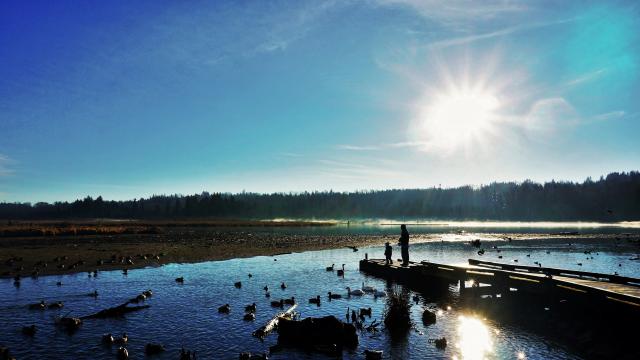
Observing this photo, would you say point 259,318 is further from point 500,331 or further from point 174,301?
point 500,331

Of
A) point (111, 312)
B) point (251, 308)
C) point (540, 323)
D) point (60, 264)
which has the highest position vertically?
A: point (60, 264)

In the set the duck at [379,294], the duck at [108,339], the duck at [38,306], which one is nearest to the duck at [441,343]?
the duck at [379,294]

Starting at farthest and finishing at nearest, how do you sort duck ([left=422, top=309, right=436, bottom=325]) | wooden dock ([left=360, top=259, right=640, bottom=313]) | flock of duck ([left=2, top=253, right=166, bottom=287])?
flock of duck ([left=2, top=253, right=166, bottom=287]) < duck ([left=422, top=309, right=436, bottom=325]) < wooden dock ([left=360, top=259, right=640, bottom=313])

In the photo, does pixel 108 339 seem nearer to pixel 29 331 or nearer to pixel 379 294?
pixel 29 331

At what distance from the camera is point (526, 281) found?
27.7 m

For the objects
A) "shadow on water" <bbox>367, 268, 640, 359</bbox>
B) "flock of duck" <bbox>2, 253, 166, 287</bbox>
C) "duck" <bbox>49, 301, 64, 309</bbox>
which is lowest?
"shadow on water" <bbox>367, 268, 640, 359</bbox>

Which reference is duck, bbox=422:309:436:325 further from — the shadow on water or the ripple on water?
the shadow on water

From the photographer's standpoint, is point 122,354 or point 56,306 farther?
point 56,306

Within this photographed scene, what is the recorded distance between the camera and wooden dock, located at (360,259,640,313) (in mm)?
22125

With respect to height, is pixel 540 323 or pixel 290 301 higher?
pixel 290 301

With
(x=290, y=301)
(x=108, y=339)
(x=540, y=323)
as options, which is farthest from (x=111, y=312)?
(x=540, y=323)

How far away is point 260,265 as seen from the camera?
49594 millimetres

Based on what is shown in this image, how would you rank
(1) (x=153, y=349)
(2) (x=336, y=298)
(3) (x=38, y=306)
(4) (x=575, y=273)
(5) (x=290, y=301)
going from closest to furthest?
1. (1) (x=153, y=349)
2. (3) (x=38, y=306)
3. (4) (x=575, y=273)
4. (5) (x=290, y=301)
5. (2) (x=336, y=298)

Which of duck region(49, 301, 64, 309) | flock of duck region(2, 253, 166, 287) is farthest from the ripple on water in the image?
flock of duck region(2, 253, 166, 287)
